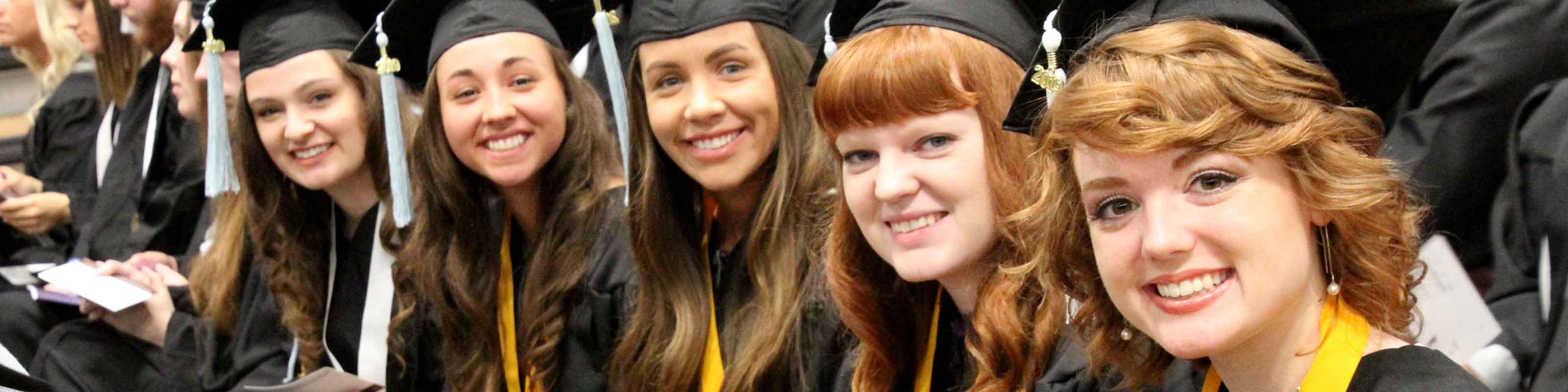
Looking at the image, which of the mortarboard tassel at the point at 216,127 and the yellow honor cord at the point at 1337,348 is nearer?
the yellow honor cord at the point at 1337,348

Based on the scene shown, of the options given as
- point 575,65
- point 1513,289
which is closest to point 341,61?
point 575,65

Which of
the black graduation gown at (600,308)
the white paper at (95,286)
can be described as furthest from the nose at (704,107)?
the white paper at (95,286)

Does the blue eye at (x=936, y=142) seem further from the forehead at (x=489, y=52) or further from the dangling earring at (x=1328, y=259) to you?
the forehead at (x=489, y=52)

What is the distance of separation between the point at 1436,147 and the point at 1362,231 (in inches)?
36.1

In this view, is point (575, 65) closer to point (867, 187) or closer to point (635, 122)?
point (635, 122)

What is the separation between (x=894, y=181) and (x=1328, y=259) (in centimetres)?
73

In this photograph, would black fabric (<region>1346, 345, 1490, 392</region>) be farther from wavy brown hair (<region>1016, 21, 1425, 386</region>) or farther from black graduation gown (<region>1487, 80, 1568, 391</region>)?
black graduation gown (<region>1487, 80, 1568, 391</region>)

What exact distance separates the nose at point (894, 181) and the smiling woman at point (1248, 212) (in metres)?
0.53

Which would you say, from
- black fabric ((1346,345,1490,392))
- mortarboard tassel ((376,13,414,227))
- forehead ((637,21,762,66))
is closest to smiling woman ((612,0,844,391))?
forehead ((637,21,762,66))

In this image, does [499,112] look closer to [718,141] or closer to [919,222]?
[718,141]

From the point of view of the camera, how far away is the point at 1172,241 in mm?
1666

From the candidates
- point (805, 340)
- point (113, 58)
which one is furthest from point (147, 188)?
point (805, 340)

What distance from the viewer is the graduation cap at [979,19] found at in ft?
7.55

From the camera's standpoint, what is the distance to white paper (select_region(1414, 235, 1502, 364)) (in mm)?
2127
